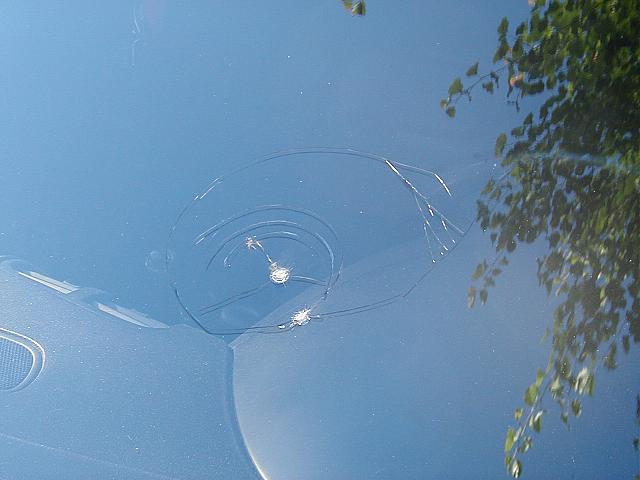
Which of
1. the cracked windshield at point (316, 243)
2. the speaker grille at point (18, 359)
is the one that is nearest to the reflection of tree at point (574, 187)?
the cracked windshield at point (316, 243)

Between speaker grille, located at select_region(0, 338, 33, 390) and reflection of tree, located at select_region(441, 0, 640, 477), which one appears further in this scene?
reflection of tree, located at select_region(441, 0, 640, 477)

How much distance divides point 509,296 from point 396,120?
2.10ft

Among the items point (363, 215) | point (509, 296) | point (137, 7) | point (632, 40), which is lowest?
point (509, 296)

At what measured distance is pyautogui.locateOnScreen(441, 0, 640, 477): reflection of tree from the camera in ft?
8.57

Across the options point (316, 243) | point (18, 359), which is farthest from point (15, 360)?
point (316, 243)

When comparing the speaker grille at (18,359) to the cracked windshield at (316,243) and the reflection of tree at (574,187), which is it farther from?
the reflection of tree at (574,187)

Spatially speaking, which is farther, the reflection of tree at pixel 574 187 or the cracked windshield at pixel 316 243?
the reflection of tree at pixel 574 187

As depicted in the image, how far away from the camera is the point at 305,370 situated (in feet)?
8.08

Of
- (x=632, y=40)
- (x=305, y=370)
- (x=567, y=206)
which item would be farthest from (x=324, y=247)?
(x=632, y=40)

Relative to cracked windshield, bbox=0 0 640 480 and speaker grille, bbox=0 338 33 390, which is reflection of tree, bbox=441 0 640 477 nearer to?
cracked windshield, bbox=0 0 640 480

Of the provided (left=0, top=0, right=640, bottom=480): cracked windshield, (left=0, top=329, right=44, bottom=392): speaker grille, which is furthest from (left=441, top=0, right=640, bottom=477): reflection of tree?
(left=0, top=329, right=44, bottom=392): speaker grille

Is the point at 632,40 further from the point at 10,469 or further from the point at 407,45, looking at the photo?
the point at 10,469

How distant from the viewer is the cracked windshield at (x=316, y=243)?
230cm

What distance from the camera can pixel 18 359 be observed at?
2.29 metres
